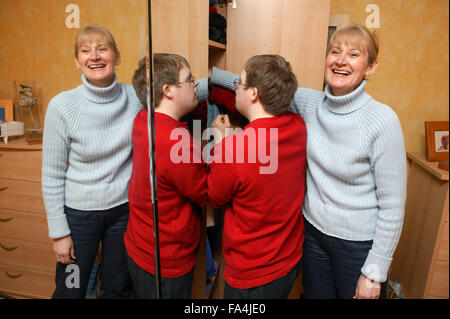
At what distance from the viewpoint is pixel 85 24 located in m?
0.53

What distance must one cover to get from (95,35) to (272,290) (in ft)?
2.46

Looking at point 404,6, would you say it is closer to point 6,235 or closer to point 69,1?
point 69,1

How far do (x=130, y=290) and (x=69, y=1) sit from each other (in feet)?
2.19

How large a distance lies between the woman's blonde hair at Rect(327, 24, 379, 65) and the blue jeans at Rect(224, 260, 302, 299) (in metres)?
0.56

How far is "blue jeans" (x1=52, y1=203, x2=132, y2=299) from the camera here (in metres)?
0.58

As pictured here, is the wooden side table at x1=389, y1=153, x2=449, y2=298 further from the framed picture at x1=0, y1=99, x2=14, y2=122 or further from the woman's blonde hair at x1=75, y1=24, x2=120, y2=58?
the framed picture at x1=0, y1=99, x2=14, y2=122

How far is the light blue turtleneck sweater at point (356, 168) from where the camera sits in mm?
614

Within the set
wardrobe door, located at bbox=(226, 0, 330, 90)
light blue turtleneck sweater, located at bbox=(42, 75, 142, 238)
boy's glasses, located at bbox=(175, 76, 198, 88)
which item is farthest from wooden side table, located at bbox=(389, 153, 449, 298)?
light blue turtleneck sweater, located at bbox=(42, 75, 142, 238)

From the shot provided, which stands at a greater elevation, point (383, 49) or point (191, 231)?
point (383, 49)

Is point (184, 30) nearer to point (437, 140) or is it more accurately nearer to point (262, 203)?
point (262, 203)

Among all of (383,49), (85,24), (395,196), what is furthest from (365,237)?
(85,24)

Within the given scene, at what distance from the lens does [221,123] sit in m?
0.73

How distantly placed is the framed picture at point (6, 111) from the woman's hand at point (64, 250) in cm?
26

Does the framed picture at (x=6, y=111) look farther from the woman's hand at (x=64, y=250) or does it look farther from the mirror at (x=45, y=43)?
the woman's hand at (x=64, y=250)
